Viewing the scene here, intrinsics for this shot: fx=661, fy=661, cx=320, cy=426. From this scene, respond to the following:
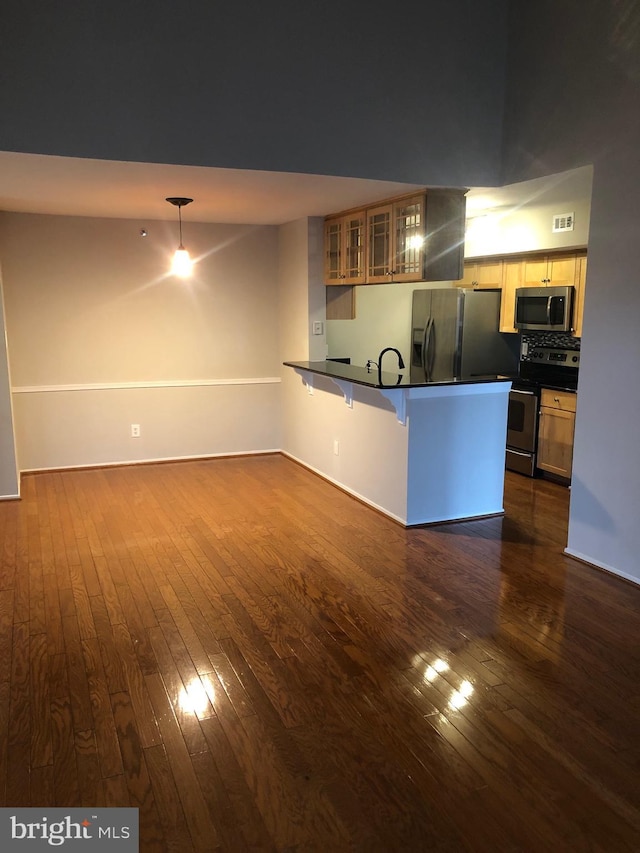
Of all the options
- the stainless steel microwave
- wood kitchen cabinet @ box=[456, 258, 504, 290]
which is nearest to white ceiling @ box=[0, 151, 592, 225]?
the stainless steel microwave

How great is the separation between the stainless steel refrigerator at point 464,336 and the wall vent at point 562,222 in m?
1.04

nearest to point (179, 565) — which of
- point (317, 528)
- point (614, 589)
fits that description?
point (317, 528)

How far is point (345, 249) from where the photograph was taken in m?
5.16

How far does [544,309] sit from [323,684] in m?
3.95

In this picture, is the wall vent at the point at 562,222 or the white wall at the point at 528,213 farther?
the wall vent at the point at 562,222

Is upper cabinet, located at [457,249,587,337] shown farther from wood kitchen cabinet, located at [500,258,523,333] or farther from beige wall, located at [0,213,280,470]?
beige wall, located at [0,213,280,470]

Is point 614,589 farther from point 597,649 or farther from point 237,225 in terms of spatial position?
point 237,225

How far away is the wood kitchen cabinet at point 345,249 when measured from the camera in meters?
4.97

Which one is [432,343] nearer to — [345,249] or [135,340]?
[345,249]

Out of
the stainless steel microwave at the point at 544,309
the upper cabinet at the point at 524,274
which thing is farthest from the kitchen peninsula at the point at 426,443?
the upper cabinet at the point at 524,274

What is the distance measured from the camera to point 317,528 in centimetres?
437

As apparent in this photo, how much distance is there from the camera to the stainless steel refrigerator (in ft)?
20.0
